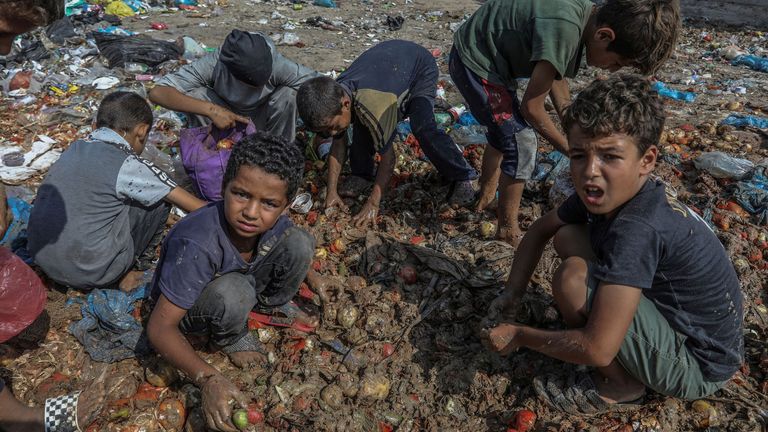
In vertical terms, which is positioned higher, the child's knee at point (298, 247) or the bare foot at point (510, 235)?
the child's knee at point (298, 247)

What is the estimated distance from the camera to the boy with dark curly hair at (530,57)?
275 centimetres

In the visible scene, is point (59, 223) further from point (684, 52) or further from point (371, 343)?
point (684, 52)

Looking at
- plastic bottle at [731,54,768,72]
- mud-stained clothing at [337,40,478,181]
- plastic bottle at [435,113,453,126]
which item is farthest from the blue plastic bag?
plastic bottle at [731,54,768,72]

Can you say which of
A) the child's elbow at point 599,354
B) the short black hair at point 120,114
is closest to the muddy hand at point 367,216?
the short black hair at point 120,114

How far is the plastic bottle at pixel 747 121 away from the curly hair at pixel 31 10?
5.75m

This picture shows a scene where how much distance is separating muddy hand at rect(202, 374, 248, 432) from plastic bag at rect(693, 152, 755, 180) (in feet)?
13.2

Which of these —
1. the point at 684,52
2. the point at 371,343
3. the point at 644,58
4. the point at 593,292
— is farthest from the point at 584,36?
the point at 684,52

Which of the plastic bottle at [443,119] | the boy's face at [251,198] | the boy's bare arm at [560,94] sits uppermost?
the boy's bare arm at [560,94]

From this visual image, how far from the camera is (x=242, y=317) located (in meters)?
2.70

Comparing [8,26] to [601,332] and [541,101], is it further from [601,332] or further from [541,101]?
[541,101]

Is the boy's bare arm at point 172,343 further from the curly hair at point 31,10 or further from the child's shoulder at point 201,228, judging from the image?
the curly hair at point 31,10

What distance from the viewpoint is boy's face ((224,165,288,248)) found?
2455 millimetres

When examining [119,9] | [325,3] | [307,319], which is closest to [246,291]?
[307,319]

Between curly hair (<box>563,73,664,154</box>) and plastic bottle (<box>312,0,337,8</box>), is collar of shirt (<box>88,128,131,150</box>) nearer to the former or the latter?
curly hair (<box>563,73,664,154</box>)
